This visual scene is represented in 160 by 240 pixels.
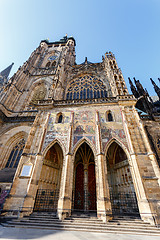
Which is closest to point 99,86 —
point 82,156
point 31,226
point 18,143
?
point 82,156

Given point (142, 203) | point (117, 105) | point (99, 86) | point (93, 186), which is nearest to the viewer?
point (142, 203)

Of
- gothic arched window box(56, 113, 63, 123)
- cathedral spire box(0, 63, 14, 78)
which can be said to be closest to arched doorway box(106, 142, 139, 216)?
gothic arched window box(56, 113, 63, 123)

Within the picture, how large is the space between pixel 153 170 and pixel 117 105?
6.10 meters

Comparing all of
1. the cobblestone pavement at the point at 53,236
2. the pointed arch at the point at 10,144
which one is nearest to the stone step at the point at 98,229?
the cobblestone pavement at the point at 53,236

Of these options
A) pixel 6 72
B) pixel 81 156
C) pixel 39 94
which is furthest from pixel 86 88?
pixel 6 72

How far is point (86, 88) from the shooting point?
56.6 ft

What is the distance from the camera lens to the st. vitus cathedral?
677 cm

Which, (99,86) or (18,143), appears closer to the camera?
(18,143)

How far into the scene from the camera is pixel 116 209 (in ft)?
27.4

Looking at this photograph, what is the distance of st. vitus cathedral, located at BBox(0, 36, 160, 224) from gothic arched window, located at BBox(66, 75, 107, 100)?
385mm

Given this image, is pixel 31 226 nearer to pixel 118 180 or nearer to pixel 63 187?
pixel 63 187

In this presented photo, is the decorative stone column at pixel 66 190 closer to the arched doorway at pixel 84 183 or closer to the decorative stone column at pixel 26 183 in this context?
the decorative stone column at pixel 26 183

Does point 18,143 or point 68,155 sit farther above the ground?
point 18,143

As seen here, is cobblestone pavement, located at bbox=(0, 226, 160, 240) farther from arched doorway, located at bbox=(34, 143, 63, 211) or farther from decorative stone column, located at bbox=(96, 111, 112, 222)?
arched doorway, located at bbox=(34, 143, 63, 211)
